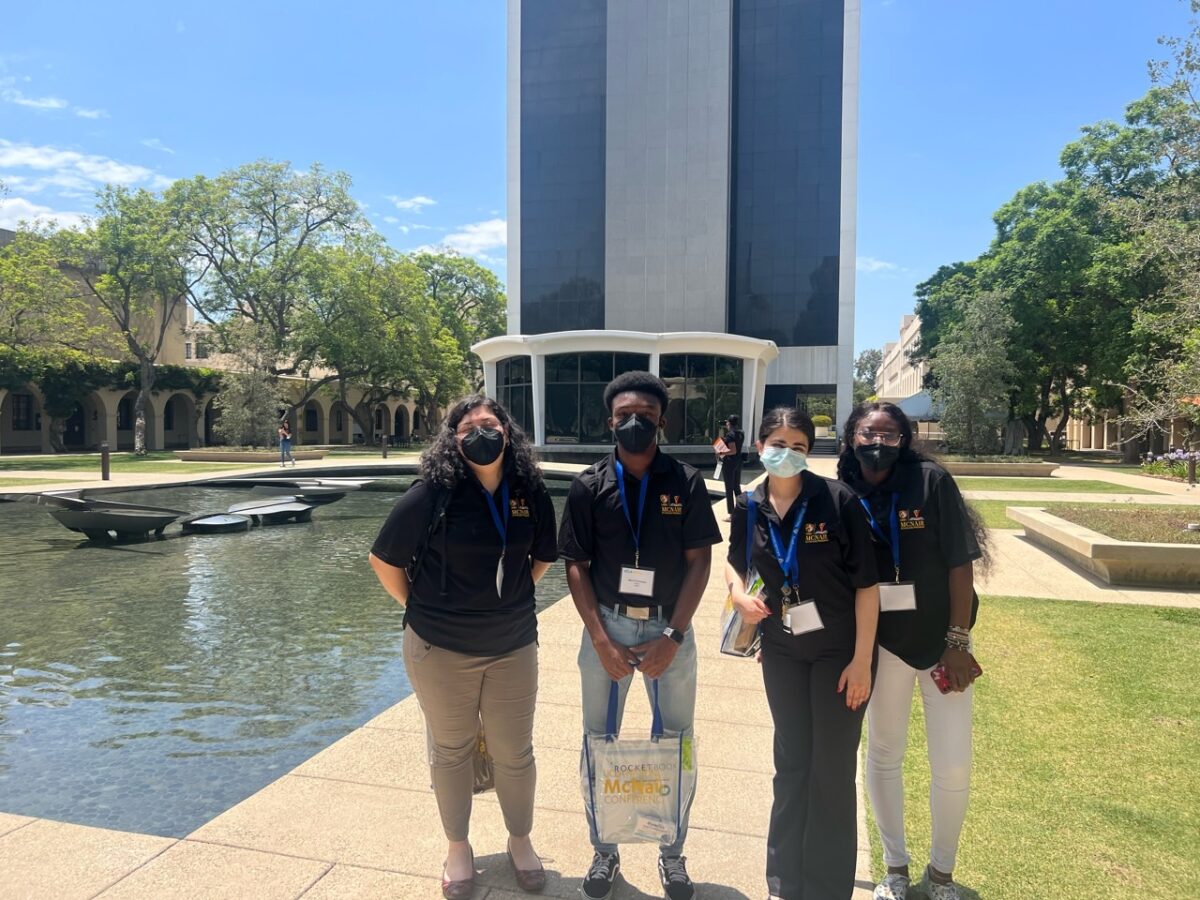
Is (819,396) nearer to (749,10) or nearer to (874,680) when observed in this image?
(749,10)

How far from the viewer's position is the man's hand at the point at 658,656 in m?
2.71

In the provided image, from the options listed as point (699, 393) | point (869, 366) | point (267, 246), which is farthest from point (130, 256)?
point (869, 366)

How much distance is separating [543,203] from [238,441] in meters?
20.9

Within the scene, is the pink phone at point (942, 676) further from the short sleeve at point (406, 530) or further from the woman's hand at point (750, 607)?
the short sleeve at point (406, 530)

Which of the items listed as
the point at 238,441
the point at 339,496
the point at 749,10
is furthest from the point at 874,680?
the point at 749,10

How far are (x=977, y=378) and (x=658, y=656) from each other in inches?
1241

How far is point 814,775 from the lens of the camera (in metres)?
2.55

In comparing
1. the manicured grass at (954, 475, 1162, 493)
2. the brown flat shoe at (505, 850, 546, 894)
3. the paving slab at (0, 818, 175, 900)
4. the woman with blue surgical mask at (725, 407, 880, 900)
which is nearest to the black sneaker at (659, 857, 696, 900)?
the woman with blue surgical mask at (725, 407, 880, 900)

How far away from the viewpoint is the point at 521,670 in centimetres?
272

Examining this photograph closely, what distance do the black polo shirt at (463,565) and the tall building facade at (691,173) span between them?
38075 mm

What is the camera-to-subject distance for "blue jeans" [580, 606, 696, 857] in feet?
9.08

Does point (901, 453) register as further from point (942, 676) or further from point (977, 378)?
point (977, 378)

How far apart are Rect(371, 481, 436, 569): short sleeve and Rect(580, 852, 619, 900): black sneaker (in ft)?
4.42

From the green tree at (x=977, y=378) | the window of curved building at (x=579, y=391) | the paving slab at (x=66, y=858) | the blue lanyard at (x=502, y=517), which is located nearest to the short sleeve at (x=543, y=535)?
the blue lanyard at (x=502, y=517)
